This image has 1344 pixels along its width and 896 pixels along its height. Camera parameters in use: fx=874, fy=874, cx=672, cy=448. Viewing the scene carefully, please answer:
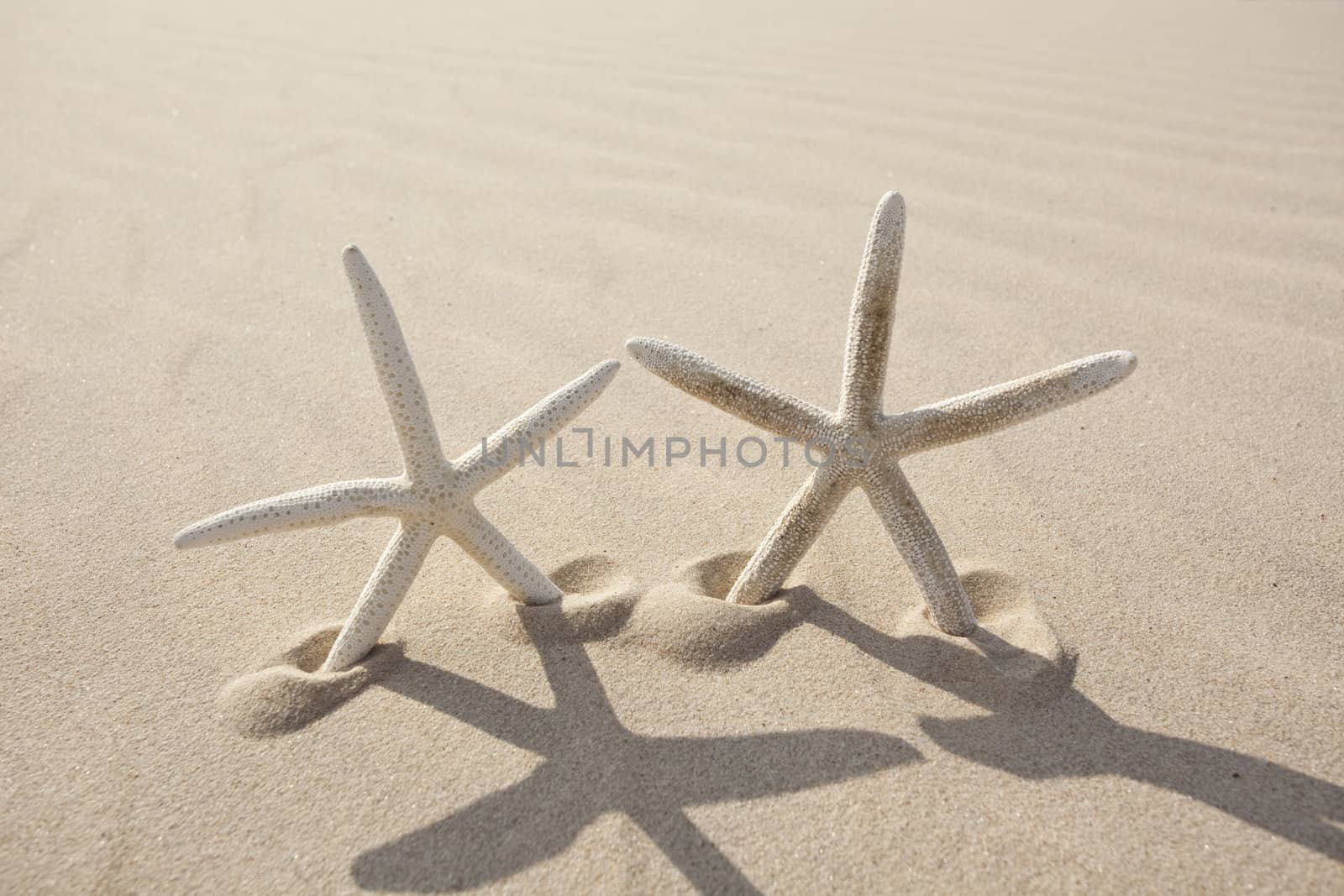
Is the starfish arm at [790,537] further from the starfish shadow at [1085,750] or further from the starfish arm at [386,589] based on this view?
the starfish arm at [386,589]

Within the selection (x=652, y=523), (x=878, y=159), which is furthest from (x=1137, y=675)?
(x=878, y=159)

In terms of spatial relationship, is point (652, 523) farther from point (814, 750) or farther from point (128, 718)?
point (128, 718)

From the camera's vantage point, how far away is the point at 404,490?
5.94 feet

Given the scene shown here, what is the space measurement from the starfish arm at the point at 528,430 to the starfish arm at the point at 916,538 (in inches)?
24.2

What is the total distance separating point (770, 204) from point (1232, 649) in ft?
8.72

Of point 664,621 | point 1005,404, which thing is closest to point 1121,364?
point 1005,404

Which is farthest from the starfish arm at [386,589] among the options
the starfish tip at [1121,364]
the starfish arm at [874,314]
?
the starfish tip at [1121,364]

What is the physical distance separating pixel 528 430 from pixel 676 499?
2.40 ft

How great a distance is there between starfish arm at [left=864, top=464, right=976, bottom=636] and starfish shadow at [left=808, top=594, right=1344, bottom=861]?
0.36 ft

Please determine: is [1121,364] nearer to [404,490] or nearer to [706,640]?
[706,640]

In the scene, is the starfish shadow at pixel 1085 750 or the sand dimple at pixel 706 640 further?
the sand dimple at pixel 706 640

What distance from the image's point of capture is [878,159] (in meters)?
4.25

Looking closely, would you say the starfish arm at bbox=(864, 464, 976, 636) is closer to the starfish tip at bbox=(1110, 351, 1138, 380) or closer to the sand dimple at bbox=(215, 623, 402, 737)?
the starfish tip at bbox=(1110, 351, 1138, 380)

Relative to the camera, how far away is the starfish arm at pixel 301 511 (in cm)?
167
